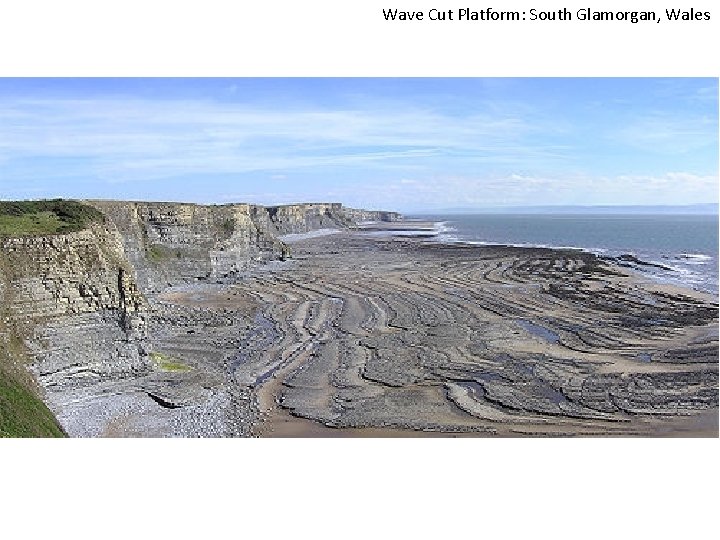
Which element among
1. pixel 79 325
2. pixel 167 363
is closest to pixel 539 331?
pixel 167 363

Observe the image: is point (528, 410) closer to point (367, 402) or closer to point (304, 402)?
point (367, 402)

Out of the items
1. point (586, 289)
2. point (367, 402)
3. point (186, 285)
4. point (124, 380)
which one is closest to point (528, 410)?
point (367, 402)

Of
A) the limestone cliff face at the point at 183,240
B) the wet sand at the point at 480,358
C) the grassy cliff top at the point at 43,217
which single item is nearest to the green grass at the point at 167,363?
the wet sand at the point at 480,358

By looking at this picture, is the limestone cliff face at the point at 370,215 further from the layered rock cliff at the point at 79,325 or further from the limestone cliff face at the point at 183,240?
the layered rock cliff at the point at 79,325

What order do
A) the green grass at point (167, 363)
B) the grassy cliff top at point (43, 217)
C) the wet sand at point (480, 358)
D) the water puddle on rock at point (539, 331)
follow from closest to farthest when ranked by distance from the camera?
the wet sand at point (480, 358) → the grassy cliff top at point (43, 217) → the green grass at point (167, 363) → the water puddle on rock at point (539, 331)

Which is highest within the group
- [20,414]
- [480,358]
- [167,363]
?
[20,414]

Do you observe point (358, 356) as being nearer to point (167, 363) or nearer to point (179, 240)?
point (167, 363)

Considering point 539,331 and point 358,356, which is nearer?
point 358,356
